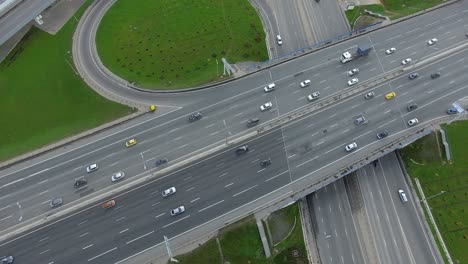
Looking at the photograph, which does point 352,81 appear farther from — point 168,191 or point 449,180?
point 168,191

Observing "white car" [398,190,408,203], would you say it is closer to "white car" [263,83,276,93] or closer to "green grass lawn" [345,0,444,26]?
"white car" [263,83,276,93]

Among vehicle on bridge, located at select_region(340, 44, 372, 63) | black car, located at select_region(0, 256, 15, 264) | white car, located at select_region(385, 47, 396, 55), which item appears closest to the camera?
black car, located at select_region(0, 256, 15, 264)

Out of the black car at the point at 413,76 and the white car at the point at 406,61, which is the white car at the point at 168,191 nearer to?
the black car at the point at 413,76

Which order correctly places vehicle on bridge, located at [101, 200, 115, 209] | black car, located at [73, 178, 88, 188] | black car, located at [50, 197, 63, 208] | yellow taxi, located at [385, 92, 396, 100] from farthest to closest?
1. yellow taxi, located at [385, 92, 396, 100]
2. black car, located at [73, 178, 88, 188]
3. vehicle on bridge, located at [101, 200, 115, 209]
4. black car, located at [50, 197, 63, 208]

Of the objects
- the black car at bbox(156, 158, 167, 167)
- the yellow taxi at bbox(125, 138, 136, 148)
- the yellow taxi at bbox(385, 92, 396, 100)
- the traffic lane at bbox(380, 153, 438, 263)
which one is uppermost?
the yellow taxi at bbox(125, 138, 136, 148)

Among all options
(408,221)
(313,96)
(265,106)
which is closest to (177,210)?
(265,106)

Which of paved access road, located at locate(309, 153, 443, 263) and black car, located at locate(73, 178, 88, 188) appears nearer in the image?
black car, located at locate(73, 178, 88, 188)

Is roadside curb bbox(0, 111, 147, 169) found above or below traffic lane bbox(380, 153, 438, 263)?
above

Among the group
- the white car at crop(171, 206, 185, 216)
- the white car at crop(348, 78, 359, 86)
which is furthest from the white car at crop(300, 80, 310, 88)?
the white car at crop(171, 206, 185, 216)

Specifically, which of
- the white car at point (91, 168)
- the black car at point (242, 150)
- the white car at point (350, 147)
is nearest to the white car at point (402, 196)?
the white car at point (350, 147)
